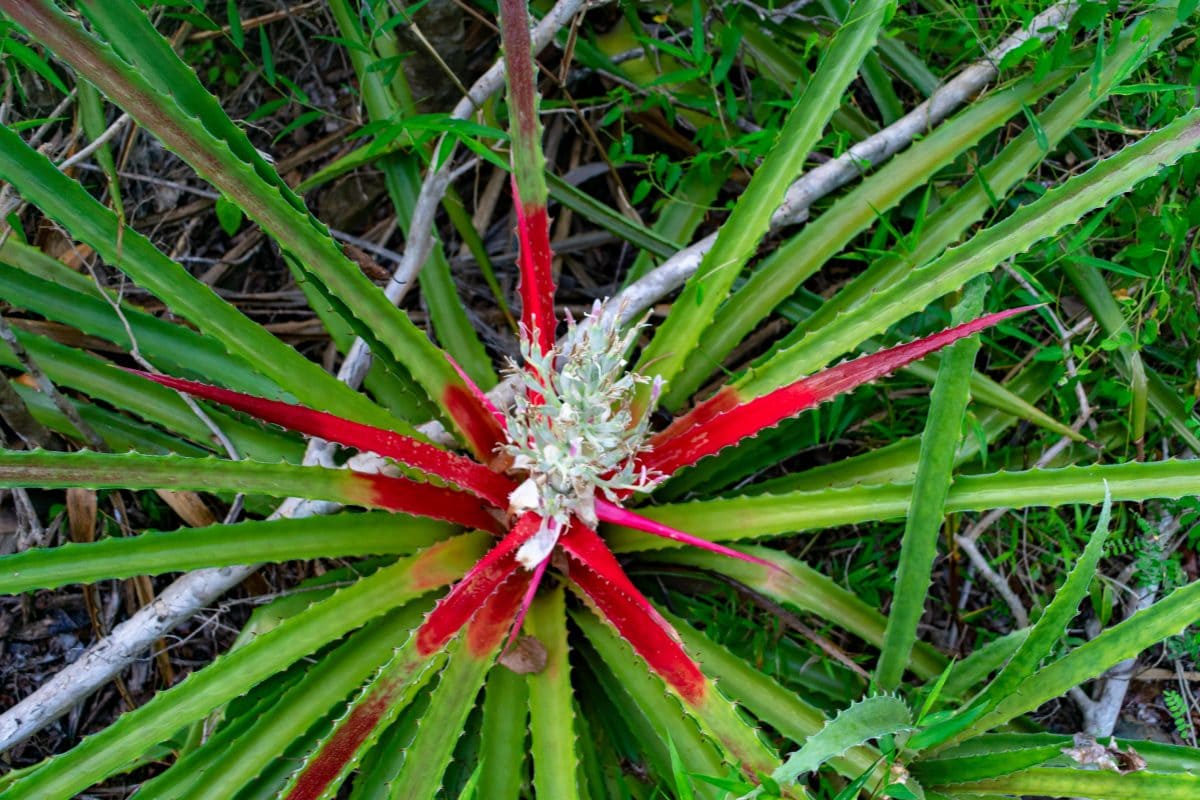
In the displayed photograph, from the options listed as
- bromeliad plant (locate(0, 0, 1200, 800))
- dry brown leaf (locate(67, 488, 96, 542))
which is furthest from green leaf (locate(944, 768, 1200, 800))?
dry brown leaf (locate(67, 488, 96, 542))

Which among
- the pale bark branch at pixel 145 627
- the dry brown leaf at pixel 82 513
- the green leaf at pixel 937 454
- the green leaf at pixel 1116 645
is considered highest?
the dry brown leaf at pixel 82 513

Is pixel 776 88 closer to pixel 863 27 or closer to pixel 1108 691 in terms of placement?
pixel 863 27

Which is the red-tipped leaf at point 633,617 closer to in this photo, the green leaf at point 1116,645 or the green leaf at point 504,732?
the green leaf at point 504,732

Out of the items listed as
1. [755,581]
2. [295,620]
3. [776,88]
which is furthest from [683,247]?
[295,620]

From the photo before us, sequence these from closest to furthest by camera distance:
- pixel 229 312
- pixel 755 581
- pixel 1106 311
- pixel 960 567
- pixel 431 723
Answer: pixel 431 723
pixel 229 312
pixel 755 581
pixel 1106 311
pixel 960 567

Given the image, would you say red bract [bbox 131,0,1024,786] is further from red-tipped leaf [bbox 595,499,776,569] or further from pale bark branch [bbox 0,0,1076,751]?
pale bark branch [bbox 0,0,1076,751]

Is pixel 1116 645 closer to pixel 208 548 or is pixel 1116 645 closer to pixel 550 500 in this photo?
pixel 550 500

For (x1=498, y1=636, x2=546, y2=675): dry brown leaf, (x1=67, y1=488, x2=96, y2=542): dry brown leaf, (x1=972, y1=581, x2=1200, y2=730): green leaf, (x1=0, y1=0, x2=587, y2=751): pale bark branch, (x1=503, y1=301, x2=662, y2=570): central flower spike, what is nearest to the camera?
(x1=503, y1=301, x2=662, y2=570): central flower spike

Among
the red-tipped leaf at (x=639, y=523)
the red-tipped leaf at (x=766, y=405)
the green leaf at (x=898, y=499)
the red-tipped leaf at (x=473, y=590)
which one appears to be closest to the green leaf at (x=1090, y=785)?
the green leaf at (x=898, y=499)
